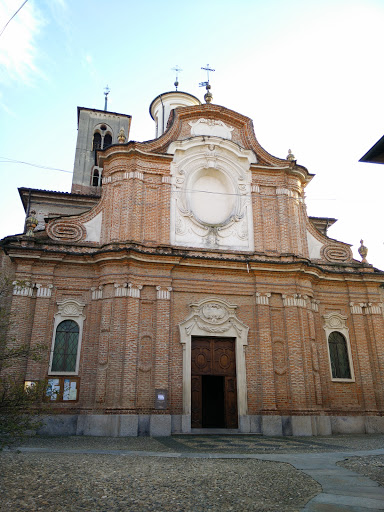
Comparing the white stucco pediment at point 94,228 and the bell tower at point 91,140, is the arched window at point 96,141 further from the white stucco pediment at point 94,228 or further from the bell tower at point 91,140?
the white stucco pediment at point 94,228

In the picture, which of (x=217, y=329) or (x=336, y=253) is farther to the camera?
(x=336, y=253)

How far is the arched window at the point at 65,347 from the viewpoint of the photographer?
673 inches

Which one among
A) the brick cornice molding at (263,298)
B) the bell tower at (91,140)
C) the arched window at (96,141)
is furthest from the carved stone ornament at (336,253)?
the arched window at (96,141)

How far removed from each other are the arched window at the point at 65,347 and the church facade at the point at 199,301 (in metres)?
0.06

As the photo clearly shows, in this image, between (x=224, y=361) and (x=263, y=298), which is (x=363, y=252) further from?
(x=224, y=361)

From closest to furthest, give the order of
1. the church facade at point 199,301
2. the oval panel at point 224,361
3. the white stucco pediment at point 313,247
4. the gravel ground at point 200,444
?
the gravel ground at point 200,444 < the church facade at point 199,301 < the oval panel at point 224,361 < the white stucco pediment at point 313,247

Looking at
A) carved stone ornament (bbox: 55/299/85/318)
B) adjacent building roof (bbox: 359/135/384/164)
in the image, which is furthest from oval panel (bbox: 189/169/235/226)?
adjacent building roof (bbox: 359/135/384/164)

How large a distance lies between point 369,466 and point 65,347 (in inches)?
475

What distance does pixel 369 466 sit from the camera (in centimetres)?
953

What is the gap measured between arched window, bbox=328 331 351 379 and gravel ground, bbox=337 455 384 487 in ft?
29.1

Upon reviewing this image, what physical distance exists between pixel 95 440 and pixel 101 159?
12601mm

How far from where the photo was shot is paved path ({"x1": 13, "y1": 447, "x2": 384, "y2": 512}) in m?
6.10

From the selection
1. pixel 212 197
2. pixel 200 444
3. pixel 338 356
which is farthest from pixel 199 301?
pixel 338 356

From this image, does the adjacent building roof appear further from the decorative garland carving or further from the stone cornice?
the decorative garland carving
